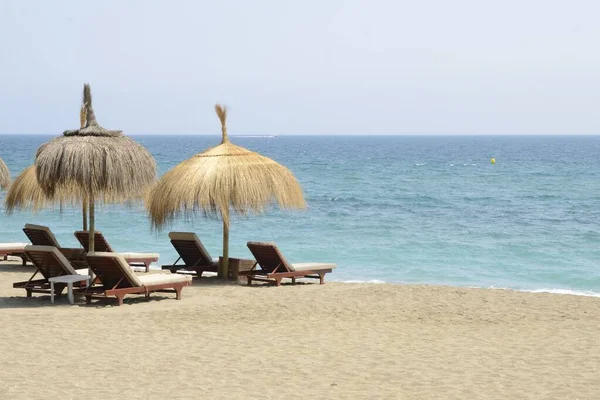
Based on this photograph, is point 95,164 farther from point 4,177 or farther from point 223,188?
point 4,177

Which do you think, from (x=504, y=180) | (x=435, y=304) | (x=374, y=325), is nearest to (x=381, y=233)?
(x=435, y=304)

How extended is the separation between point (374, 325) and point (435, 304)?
1.62 metres

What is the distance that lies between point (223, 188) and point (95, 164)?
6.12 ft

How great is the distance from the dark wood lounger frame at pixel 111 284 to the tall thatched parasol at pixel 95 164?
40.2 inches

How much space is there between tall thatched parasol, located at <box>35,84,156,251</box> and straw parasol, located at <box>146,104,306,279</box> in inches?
30.6

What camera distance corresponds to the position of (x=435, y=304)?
34.1 feet

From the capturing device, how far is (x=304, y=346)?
7.91 m

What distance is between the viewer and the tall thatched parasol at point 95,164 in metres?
10.4

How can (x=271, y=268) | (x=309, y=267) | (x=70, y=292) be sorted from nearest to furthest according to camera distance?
1. (x=70, y=292)
2. (x=271, y=268)
3. (x=309, y=267)

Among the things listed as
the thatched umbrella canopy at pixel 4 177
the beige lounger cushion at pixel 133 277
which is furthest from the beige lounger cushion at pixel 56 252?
the thatched umbrella canopy at pixel 4 177

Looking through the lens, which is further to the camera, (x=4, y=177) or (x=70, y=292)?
(x=4, y=177)

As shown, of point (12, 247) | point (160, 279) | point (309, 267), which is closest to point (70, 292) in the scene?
point (160, 279)

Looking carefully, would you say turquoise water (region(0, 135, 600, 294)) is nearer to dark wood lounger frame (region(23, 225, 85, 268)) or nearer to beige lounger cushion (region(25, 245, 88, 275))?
dark wood lounger frame (region(23, 225, 85, 268))

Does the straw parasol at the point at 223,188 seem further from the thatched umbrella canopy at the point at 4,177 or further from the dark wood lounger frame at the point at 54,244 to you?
the thatched umbrella canopy at the point at 4,177
